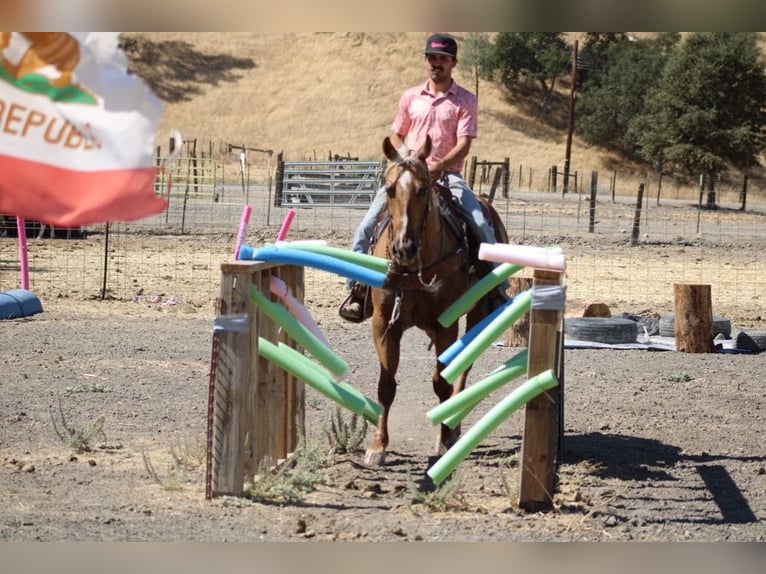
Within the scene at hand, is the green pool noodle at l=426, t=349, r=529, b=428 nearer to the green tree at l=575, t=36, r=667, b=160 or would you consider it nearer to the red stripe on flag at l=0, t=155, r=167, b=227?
the red stripe on flag at l=0, t=155, r=167, b=227

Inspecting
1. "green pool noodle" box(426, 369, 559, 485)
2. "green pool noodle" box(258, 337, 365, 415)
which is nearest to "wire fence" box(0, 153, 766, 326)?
"green pool noodle" box(258, 337, 365, 415)

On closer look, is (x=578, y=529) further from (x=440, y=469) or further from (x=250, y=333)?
(x=250, y=333)

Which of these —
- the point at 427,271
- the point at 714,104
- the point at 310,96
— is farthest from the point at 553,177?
the point at 427,271

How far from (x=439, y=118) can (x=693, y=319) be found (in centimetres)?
539

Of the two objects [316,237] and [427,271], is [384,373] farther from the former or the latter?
[316,237]

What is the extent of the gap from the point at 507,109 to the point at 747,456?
6601cm

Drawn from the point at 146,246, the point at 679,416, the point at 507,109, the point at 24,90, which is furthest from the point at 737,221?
the point at 507,109

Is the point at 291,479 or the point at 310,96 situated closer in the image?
the point at 291,479

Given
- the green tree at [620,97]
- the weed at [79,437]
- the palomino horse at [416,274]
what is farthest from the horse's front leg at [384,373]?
the green tree at [620,97]

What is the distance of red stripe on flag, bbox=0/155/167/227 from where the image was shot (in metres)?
4.51

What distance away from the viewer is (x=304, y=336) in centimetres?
700

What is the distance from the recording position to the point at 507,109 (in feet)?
240

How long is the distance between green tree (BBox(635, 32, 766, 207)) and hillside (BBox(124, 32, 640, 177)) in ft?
27.7

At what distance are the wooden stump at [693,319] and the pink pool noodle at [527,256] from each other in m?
6.12
